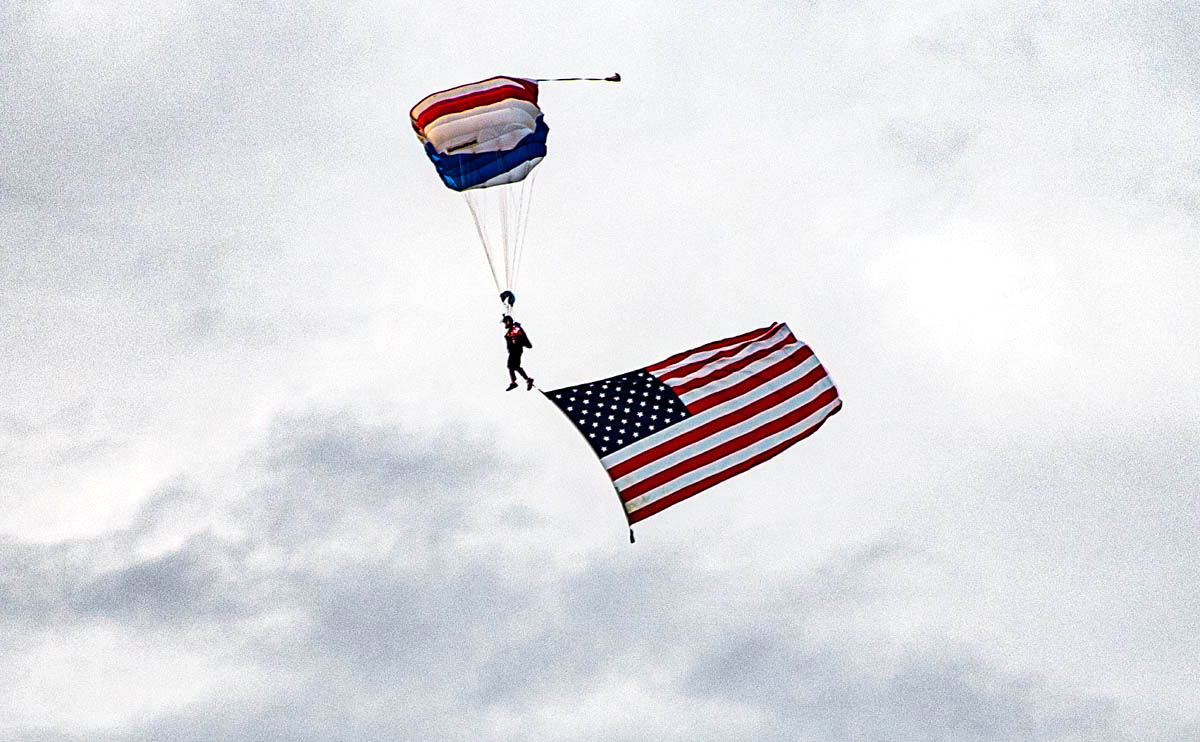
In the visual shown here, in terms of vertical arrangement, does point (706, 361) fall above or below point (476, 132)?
below

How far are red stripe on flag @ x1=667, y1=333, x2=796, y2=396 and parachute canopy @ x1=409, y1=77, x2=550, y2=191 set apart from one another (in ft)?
22.8

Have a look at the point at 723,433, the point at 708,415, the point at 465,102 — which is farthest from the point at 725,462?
the point at 465,102

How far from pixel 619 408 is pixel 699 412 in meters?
1.87

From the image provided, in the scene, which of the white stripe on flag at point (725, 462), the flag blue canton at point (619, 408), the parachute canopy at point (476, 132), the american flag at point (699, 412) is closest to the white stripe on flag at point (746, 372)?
the american flag at point (699, 412)

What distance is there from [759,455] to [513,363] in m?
6.11

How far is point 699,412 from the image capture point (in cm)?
4381

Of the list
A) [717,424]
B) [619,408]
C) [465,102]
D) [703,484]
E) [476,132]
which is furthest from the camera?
[465,102]

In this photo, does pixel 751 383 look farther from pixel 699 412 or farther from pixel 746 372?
pixel 699 412

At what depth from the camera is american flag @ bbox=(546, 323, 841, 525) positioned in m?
42.6

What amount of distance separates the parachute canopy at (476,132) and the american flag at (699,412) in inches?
233

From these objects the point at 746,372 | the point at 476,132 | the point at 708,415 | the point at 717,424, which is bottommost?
the point at 717,424

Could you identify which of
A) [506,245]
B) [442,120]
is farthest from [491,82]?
[506,245]

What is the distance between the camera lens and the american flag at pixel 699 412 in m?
42.6

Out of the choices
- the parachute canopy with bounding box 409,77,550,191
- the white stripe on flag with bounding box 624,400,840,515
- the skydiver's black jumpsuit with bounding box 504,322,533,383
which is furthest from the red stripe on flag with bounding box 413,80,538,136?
the white stripe on flag with bounding box 624,400,840,515
